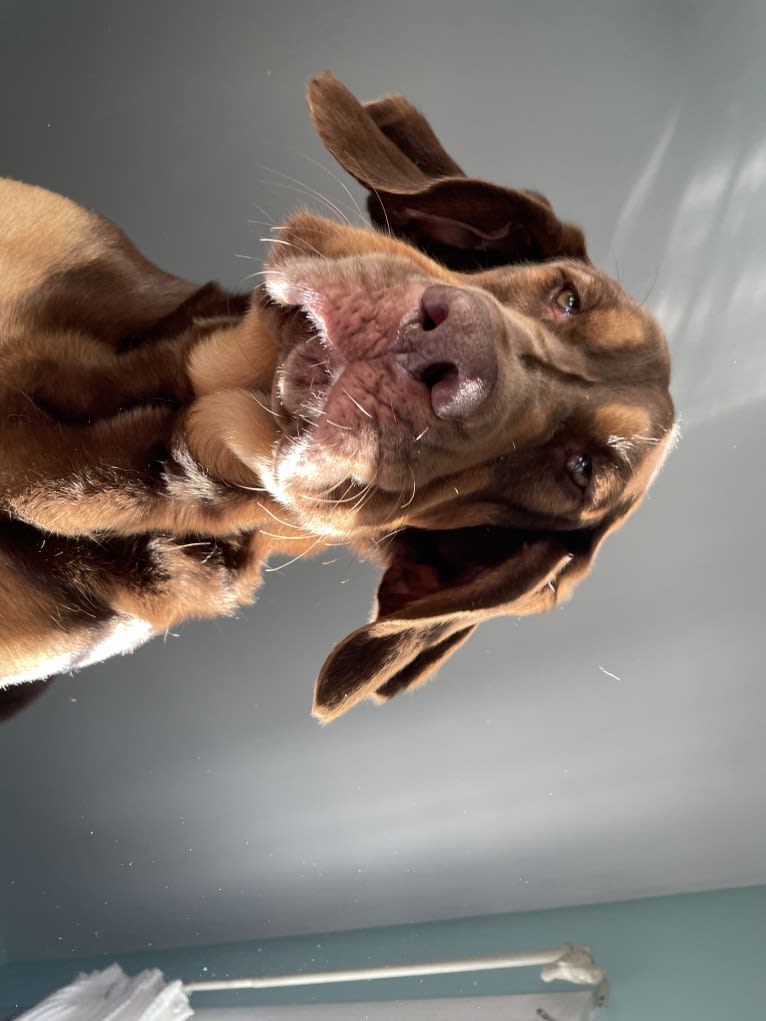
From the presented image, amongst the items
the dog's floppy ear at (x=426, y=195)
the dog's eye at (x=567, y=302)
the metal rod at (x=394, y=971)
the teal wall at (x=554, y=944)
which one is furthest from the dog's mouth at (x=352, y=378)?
the metal rod at (x=394, y=971)

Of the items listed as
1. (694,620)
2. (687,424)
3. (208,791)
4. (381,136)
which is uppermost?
(381,136)

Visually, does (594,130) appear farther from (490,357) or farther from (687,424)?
(490,357)

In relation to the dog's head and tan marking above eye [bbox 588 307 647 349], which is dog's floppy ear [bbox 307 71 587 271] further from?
tan marking above eye [bbox 588 307 647 349]

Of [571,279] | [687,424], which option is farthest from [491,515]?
[687,424]

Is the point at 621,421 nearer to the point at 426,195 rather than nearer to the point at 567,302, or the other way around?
the point at 567,302

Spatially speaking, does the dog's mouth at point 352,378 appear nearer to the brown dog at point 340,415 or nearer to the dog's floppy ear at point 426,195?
the brown dog at point 340,415

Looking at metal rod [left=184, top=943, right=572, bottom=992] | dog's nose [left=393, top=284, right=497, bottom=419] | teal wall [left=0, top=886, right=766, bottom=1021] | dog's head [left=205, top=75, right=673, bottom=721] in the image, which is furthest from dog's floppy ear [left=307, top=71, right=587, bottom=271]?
metal rod [left=184, top=943, right=572, bottom=992]

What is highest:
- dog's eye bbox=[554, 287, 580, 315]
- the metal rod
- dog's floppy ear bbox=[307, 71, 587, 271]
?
dog's floppy ear bbox=[307, 71, 587, 271]

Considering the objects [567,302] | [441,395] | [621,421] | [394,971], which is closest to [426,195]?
[567,302]
